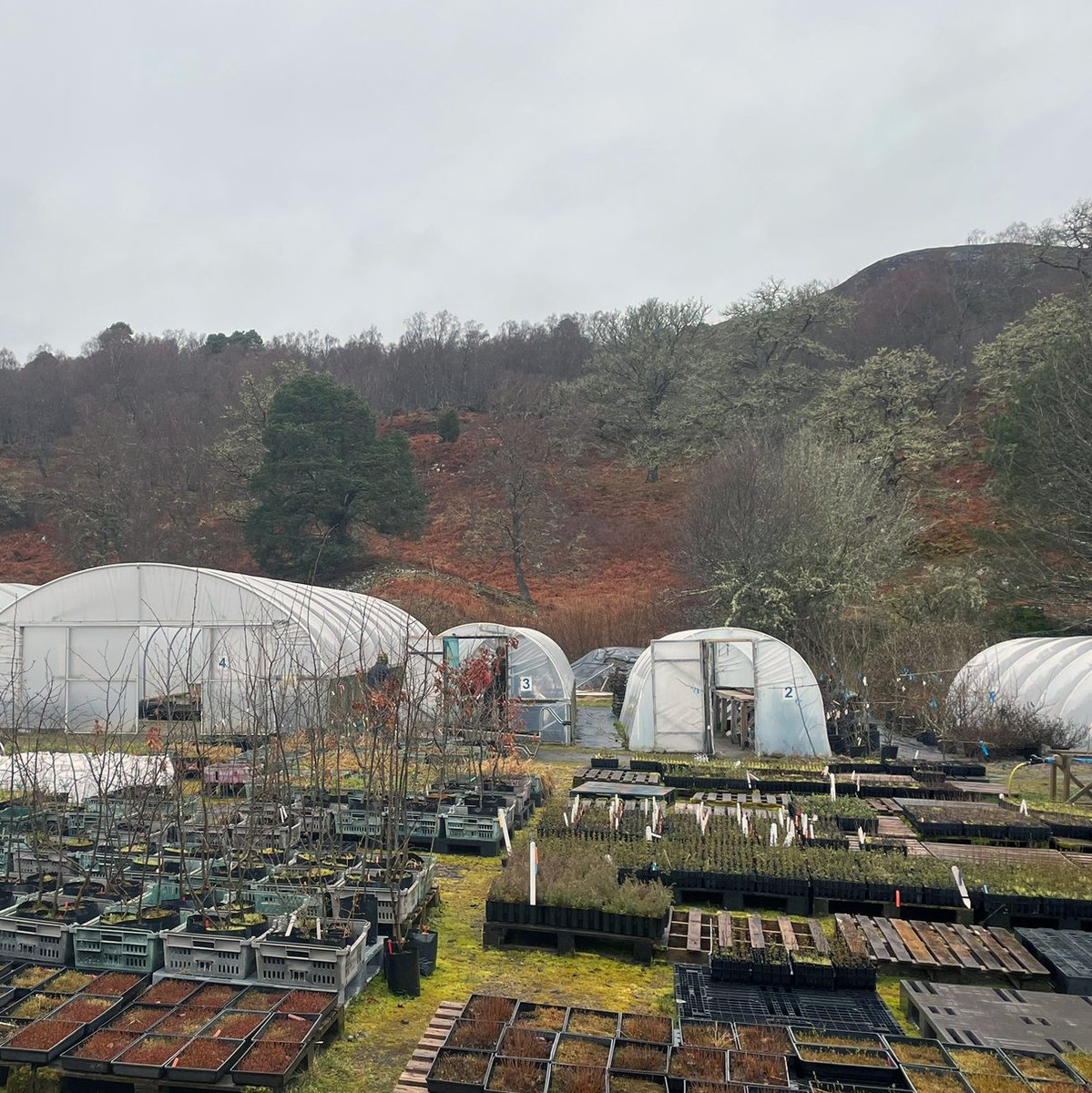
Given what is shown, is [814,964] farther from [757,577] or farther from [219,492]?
[219,492]

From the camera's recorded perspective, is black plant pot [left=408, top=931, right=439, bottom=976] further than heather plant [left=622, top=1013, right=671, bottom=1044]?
Yes

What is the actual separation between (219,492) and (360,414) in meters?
11.7

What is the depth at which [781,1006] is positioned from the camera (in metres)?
6.04

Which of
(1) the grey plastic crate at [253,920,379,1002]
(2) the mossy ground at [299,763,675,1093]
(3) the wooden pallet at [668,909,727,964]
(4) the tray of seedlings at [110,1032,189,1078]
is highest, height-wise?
(1) the grey plastic crate at [253,920,379,1002]

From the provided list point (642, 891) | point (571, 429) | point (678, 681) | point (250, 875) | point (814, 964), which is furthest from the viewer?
point (571, 429)

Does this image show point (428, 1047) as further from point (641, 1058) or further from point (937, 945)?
point (937, 945)

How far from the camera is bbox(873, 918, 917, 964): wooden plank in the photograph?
23.0 feet

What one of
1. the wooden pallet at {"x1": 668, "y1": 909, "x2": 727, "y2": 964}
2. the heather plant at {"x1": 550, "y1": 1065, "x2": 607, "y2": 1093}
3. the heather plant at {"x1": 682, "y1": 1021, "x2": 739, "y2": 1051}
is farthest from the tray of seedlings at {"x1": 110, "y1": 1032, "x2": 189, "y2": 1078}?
the wooden pallet at {"x1": 668, "y1": 909, "x2": 727, "y2": 964}

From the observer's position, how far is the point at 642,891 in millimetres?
7770

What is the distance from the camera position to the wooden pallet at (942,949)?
6844mm

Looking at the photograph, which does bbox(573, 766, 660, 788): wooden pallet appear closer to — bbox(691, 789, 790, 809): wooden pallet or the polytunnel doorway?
bbox(691, 789, 790, 809): wooden pallet

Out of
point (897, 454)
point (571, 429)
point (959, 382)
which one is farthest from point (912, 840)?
point (571, 429)

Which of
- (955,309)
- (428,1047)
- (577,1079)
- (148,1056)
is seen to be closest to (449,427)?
(955,309)

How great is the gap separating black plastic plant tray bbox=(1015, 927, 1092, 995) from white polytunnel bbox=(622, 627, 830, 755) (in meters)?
9.54
